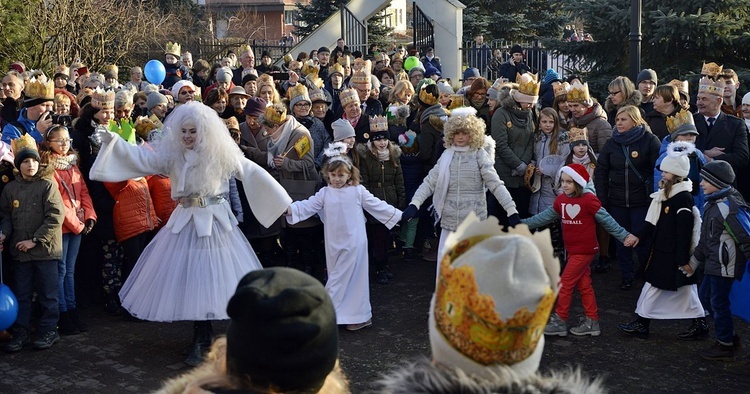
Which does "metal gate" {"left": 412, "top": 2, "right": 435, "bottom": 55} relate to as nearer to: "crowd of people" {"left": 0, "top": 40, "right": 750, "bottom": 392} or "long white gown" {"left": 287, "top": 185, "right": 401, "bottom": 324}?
"crowd of people" {"left": 0, "top": 40, "right": 750, "bottom": 392}

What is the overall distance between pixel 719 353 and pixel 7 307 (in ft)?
18.7

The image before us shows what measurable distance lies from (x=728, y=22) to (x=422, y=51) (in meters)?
12.4

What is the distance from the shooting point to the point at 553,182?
31.8 feet

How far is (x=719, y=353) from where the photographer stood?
7.02 metres

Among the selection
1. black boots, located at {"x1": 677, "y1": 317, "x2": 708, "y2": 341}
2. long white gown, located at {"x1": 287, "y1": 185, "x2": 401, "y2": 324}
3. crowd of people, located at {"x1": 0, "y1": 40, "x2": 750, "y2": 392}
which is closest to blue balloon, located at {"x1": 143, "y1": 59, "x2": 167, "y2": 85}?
crowd of people, located at {"x1": 0, "y1": 40, "x2": 750, "y2": 392}

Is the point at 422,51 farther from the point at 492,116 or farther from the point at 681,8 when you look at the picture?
the point at 492,116

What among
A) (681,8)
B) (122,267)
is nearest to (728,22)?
(681,8)

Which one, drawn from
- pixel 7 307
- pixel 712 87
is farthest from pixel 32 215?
pixel 712 87

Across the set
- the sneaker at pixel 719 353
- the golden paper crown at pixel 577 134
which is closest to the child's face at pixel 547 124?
the golden paper crown at pixel 577 134

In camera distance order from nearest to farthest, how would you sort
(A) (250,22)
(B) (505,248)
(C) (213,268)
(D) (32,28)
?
(B) (505,248)
(C) (213,268)
(D) (32,28)
(A) (250,22)

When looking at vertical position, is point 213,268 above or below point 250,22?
below

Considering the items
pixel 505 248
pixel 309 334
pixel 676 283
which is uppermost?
pixel 505 248

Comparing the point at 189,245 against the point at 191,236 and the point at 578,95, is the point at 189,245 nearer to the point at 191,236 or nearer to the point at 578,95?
the point at 191,236

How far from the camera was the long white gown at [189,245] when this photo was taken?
6805 millimetres
